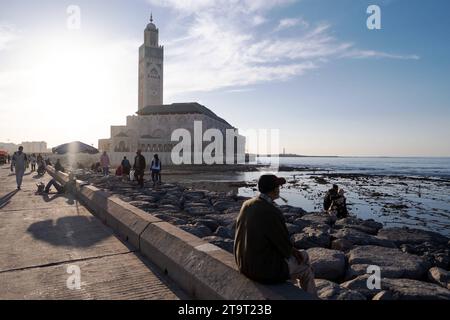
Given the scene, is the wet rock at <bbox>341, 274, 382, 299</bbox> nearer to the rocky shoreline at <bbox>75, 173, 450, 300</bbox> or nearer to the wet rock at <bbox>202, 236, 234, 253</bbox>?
the rocky shoreline at <bbox>75, 173, 450, 300</bbox>

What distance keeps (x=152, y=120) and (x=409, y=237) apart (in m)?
77.4

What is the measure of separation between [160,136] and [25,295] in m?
79.8

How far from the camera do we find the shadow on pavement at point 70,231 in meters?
6.33

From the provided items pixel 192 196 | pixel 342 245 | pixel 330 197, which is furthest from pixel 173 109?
pixel 342 245

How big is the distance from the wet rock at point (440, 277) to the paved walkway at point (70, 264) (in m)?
4.47

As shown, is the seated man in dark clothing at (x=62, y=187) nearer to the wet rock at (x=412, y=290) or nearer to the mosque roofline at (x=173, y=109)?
the wet rock at (x=412, y=290)

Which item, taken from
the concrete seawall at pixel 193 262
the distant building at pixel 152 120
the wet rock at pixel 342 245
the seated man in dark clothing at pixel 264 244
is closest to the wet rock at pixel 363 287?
the seated man in dark clothing at pixel 264 244

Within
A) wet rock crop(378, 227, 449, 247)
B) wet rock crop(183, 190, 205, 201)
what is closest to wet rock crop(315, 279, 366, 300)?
wet rock crop(378, 227, 449, 247)

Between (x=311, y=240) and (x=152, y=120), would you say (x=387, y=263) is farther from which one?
(x=152, y=120)

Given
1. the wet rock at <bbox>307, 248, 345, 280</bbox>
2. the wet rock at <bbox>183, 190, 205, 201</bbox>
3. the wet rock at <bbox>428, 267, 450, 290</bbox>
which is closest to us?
the wet rock at <bbox>428, 267, 450, 290</bbox>

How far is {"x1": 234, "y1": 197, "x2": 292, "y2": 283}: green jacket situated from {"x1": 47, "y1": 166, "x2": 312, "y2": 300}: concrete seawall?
104 millimetres

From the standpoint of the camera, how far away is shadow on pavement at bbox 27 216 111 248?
6329 mm
